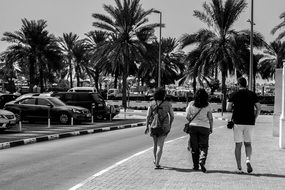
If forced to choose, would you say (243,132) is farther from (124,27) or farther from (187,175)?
(124,27)

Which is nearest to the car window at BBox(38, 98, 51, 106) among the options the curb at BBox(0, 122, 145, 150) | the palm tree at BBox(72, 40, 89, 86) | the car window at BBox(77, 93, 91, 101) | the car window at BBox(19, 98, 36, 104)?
the car window at BBox(19, 98, 36, 104)

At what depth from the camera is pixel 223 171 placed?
10000mm

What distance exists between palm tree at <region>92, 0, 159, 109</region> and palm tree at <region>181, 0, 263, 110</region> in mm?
4547

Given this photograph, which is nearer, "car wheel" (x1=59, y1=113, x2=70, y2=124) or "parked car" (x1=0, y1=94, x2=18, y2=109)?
"car wheel" (x1=59, y1=113, x2=70, y2=124)

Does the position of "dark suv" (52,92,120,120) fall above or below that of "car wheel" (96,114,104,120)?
above

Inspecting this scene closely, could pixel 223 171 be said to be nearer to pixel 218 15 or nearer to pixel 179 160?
pixel 179 160

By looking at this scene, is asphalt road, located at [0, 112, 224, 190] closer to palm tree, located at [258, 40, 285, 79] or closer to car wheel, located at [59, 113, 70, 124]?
car wheel, located at [59, 113, 70, 124]

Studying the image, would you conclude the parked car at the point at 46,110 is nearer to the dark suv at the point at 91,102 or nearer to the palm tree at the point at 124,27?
the dark suv at the point at 91,102

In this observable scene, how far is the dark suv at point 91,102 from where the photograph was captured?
3145 cm

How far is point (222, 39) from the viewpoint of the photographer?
42.8 meters

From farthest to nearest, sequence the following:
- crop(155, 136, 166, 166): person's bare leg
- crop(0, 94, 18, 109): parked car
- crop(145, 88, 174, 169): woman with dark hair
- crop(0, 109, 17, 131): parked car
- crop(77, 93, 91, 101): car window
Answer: crop(0, 94, 18, 109): parked car → crop(77, 93, 91, 101): car window → crop(0, 109, 17, 131): parked car → crop(145, 88, 174, 169): woman with dark hair → crop(155, 136, 166, 166): person's bare leg

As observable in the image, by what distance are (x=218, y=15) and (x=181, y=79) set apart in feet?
109

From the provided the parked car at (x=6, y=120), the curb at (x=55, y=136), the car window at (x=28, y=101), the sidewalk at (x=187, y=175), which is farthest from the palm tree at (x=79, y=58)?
the sidewalk at (x=187, y=175)

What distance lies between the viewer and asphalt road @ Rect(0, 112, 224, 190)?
9406mm
